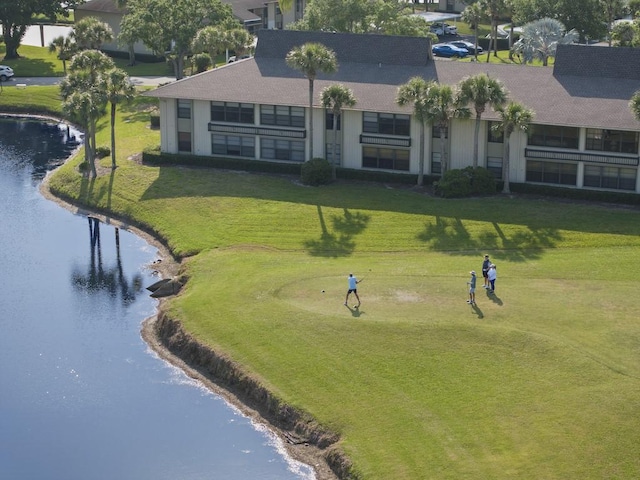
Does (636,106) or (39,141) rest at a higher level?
(636,106)

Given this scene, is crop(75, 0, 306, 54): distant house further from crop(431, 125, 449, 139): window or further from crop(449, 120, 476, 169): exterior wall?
crop(449, 120, 476, 169): exterior wall

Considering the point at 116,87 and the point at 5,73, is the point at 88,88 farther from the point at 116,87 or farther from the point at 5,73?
the point at 5,73

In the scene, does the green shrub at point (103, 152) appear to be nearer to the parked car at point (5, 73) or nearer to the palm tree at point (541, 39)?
the parked car at point (5, 73)

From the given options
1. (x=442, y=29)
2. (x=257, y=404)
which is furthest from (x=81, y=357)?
(x=442, y=29)

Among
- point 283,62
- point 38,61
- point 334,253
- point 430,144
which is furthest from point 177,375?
point 38,61

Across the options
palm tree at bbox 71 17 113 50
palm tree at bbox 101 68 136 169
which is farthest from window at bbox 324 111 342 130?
palm tree at bbox 71 17 113 50

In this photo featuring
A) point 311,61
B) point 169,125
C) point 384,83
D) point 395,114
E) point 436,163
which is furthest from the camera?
point 169,125
